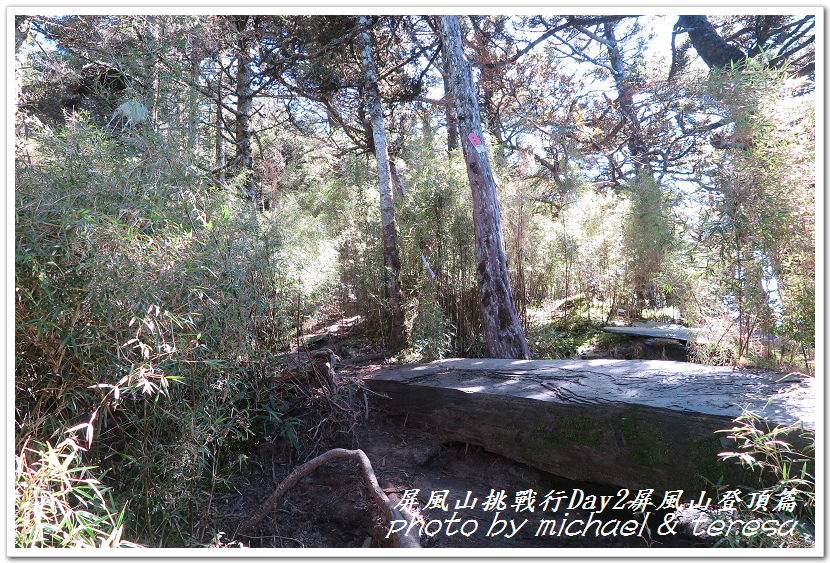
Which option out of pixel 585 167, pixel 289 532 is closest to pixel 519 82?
pixel 585 167

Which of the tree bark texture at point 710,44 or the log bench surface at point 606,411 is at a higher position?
the tree bark texture at point 710,44

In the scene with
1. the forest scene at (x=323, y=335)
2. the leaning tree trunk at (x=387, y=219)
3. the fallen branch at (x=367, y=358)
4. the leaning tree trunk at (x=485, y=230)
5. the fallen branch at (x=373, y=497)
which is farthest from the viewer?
the leaning tree trunk at (x=387, y=219)

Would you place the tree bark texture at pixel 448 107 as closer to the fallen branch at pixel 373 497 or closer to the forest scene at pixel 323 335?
the forest scene at pixel 323 335

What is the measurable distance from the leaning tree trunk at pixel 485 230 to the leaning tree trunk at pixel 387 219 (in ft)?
3.38

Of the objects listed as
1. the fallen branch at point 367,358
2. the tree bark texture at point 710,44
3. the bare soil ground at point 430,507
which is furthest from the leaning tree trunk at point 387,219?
the tree bark texture at point 710,44

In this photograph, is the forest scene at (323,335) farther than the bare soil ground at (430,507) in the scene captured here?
No

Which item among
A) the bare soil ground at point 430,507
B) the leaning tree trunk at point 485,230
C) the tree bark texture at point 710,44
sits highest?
the tree bark texture at point 710,44

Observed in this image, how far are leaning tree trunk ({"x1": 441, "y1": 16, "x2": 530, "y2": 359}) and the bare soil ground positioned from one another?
166 cm

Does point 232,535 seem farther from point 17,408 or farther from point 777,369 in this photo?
point 777,369

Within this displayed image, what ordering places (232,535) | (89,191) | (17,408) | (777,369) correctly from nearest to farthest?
(17,408) → (89,191) → (232,535) → (777,369)

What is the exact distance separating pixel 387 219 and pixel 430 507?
10.9 ft

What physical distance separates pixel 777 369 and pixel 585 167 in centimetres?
761

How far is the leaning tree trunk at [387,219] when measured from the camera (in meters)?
4.86

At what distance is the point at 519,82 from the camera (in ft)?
26.2
